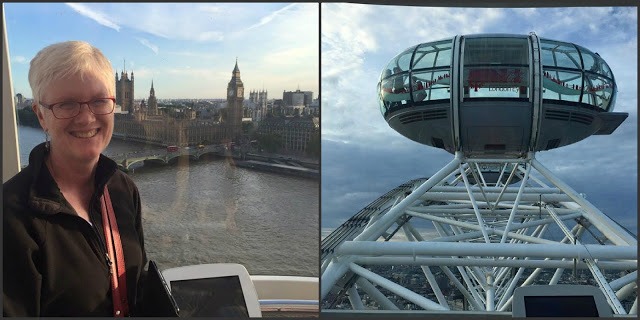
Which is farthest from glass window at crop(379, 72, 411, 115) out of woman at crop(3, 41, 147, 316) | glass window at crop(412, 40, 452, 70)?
woman at crop(3, 41, 147, 316)

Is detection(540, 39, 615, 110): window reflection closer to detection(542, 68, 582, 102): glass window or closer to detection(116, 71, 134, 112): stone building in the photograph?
detection(542, 68, 582, 102): glass window

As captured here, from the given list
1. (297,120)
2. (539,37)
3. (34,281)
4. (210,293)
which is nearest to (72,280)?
(34,281)

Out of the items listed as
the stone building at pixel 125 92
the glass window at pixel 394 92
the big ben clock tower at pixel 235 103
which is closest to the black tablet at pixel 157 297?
the stone building at pixel 125 92

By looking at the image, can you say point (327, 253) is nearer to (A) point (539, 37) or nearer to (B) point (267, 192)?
(B) point (267, 192)

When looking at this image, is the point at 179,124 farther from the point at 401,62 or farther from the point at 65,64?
the point at 401,62

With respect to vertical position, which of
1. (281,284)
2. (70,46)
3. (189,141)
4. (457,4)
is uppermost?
(457,4)
